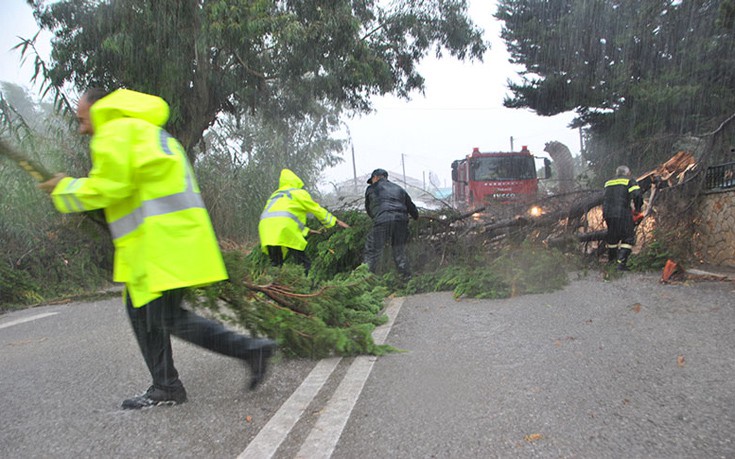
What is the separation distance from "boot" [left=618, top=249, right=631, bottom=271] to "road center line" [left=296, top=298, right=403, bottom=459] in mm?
5079

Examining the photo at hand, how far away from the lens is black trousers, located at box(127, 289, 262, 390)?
303 centimetres

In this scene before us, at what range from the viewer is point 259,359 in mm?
3178

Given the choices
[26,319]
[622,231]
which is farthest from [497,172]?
[26,319]

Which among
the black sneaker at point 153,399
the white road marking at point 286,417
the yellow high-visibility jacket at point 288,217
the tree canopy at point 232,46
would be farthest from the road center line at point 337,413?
the tree canopy at point 232,46

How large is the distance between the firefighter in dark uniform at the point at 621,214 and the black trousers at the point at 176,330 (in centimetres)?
642

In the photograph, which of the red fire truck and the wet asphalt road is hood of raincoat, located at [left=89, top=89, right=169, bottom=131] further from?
the red fire truck

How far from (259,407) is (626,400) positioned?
2.06 m

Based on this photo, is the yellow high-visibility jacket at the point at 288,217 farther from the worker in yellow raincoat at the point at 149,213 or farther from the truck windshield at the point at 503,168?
the truck windshield at the point at 503,168

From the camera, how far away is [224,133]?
15.6 meters

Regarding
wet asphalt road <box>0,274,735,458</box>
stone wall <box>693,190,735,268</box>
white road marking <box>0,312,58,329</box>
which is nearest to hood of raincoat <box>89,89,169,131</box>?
wet asphalt road <box>0,274,735,458</box>

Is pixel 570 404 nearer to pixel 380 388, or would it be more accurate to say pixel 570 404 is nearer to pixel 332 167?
pixel 380 388

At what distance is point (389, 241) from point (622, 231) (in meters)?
3.32

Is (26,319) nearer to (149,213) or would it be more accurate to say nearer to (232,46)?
(149,213)

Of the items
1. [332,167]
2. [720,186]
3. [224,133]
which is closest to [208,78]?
[224,133]
